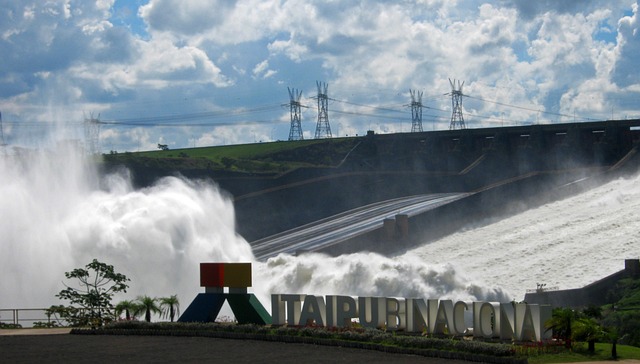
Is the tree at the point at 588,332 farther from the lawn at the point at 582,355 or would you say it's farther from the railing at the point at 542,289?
the railing at the point at 542,289

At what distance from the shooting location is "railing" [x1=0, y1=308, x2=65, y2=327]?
47016 mm

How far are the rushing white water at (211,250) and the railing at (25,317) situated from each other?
1.64 m

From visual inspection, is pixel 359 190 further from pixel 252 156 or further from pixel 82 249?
pixel 82 249

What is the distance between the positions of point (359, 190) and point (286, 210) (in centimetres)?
836

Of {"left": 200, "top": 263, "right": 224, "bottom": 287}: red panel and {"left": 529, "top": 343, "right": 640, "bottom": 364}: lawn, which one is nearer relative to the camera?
{"left": 529, "top": 343, "right": 640, "bottom": 364}: lawn

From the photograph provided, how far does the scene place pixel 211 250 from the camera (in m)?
63.9

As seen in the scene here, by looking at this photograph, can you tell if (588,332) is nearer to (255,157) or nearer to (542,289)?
(542,289)

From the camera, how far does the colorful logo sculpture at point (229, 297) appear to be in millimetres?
40844

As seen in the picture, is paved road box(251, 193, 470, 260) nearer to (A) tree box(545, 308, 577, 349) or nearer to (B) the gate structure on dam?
(B) the gate structure on dam

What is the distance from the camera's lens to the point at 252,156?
121562 millimetres

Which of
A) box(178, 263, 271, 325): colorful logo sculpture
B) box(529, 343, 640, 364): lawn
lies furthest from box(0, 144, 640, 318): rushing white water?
box(529, 343, 640, 364): lawn

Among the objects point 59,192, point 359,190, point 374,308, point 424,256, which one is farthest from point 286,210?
point 374,308

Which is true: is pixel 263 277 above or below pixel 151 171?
below

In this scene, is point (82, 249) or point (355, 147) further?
point (355, 147)
